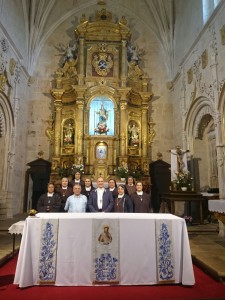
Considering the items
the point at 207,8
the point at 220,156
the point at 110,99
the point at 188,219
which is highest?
the point at 207,8

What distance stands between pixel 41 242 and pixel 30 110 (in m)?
10.7

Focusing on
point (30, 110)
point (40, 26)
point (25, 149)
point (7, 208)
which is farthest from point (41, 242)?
point (40, 26)

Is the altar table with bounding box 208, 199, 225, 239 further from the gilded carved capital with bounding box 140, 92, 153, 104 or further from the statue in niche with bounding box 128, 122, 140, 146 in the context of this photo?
the gilded carved capital with bounding box 140, 92, 153, 104

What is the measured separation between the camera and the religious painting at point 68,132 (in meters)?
12.6

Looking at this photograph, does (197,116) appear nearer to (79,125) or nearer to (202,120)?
(202,120)

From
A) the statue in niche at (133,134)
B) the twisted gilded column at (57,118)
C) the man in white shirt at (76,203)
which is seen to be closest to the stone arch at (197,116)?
the statue in niche at (133,134)

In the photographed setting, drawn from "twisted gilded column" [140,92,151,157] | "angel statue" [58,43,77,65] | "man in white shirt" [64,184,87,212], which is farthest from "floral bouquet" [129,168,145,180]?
"angel statue" [58,43,77,65]

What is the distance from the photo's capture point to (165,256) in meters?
3.84

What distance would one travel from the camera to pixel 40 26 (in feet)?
45.1

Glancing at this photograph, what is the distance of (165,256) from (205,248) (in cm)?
241

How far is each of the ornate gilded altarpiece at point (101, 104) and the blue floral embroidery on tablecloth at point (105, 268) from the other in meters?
8.05

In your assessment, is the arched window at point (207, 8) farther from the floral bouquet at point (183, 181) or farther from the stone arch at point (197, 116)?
the floral bouquet at point (183, 181)

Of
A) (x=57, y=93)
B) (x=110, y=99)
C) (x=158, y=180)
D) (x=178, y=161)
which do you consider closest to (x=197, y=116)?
(x=178, y=161)

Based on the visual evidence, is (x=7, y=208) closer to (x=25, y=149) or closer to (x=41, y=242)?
(x=25, y=149)
